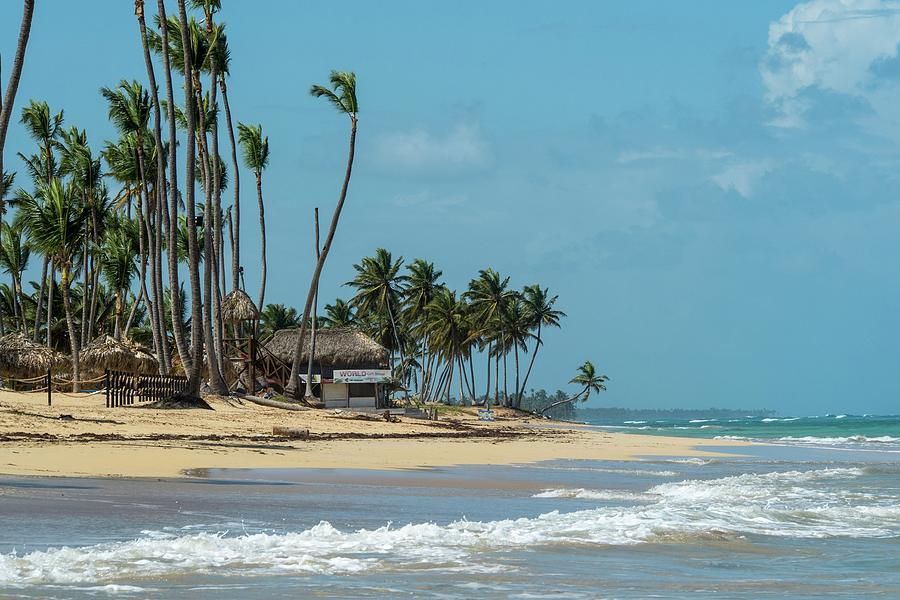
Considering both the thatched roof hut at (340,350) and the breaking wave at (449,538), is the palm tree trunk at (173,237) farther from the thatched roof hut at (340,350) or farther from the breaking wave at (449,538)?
the thatched roof hut at (340,350)

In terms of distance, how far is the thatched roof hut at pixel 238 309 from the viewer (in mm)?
43375

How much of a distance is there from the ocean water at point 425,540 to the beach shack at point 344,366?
36781mm

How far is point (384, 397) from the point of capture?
5309 centimetres

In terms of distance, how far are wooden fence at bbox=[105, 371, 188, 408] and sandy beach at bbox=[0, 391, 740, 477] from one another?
22.4 inches

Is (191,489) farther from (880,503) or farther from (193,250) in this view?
(193,250)

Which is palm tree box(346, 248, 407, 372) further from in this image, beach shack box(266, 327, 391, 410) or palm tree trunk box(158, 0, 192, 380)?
palm tree trunk box(158, 0, 192, 380)

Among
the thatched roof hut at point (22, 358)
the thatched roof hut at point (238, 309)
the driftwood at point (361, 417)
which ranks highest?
the thatched roof hut at point (238, 309)

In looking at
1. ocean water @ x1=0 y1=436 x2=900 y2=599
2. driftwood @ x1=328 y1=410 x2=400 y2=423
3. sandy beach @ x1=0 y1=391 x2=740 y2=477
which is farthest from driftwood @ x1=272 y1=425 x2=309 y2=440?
driftwood @ x1=328 y1=410 x2=400 y2=423

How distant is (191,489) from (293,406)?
24282mm

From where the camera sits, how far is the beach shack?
166 feet

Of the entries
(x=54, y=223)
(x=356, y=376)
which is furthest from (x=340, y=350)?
(x=54, y=223)

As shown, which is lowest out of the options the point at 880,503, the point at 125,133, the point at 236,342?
the point at 880,503

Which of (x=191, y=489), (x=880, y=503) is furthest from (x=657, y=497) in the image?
(x=191, y=489)

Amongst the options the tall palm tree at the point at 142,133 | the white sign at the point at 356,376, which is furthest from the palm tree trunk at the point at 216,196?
the white sign at the point at 356,376
